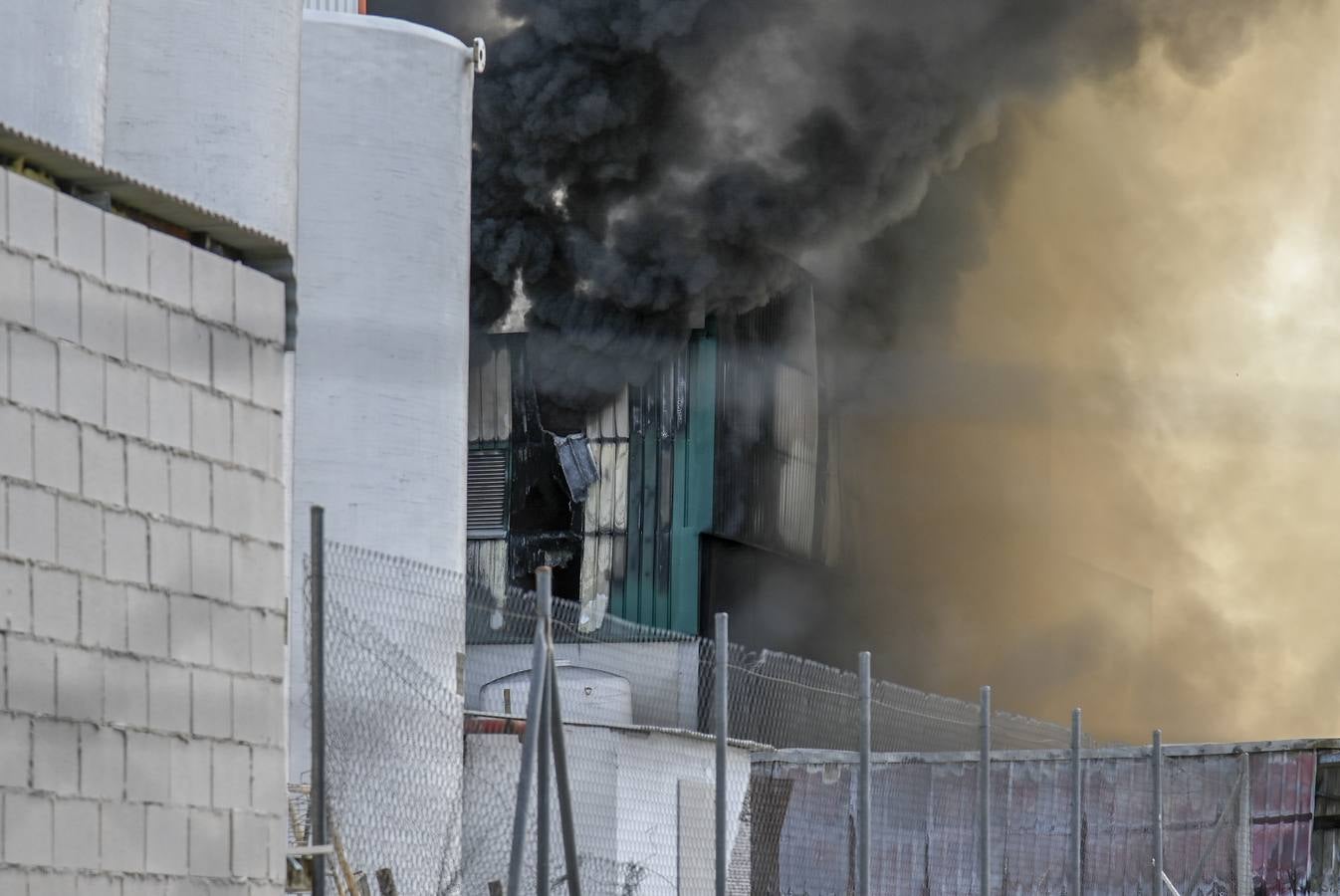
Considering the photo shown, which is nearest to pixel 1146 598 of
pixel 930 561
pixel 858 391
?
pixel 930 561

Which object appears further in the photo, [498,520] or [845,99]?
[845,99]

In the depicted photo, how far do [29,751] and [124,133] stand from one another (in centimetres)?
766

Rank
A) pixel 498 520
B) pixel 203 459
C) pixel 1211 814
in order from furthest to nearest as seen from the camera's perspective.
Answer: pixel 498 520 → pixel 1211 814 → pixel 203 459

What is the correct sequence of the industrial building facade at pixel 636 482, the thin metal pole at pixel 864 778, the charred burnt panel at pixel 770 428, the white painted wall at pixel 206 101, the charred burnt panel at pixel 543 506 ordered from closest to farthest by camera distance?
the thin metal pole at pixel 864 778 → the white painted wall at pixel 206 101 → the industrial building facade at pixel 636 482 → the charred burnt panel at pixel 543 506 → the charred burnt panel at pixel 770 428

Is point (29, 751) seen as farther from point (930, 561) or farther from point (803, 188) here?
point (930, 561)

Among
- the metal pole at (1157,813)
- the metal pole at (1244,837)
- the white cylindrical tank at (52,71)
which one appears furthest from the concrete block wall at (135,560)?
the metal pole at (1244,837)

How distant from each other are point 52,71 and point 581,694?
13246 mm

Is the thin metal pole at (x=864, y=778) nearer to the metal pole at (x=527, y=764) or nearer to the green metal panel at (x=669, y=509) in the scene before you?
the metal pole at (x=527, y=764)

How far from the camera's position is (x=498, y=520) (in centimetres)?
2827

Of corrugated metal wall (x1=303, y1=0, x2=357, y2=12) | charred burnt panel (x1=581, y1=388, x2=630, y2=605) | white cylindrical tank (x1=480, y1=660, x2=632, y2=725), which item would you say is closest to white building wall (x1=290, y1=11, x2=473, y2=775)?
corrugated metal wall (x1=303, y1=0, x2=357, y2=12)

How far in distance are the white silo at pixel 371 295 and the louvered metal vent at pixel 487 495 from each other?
10854 millimetres

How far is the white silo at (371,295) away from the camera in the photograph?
16.9m

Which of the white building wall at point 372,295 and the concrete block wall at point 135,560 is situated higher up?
the white building wall at point 372,295

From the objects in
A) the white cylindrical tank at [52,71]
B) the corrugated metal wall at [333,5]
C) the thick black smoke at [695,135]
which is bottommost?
the white cylindrical tank at [52,71]
